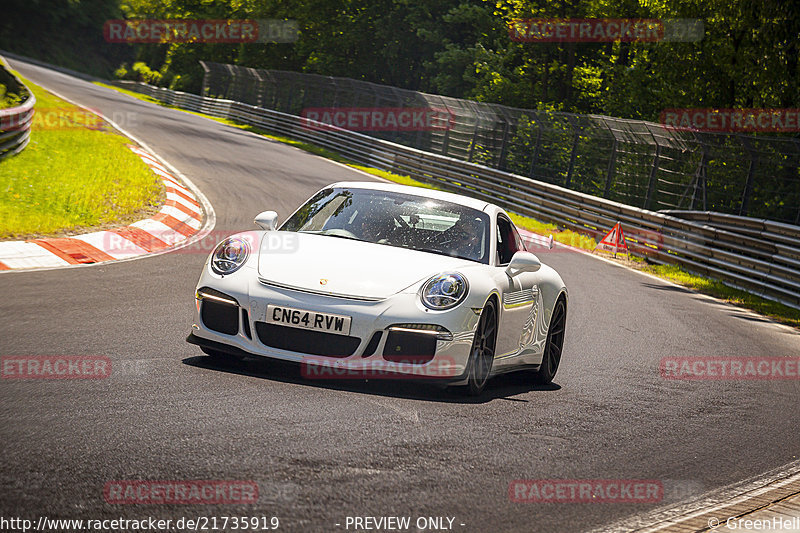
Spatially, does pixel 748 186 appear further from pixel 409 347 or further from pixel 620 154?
pixel 409 347

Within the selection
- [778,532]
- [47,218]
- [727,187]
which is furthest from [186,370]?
[727,187]

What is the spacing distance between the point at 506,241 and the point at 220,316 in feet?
8.05

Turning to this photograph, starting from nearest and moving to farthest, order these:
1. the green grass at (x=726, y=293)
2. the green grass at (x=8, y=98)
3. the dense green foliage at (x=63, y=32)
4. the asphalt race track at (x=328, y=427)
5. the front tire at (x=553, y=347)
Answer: the asphalt race track at (x=328, y=427)
the front tire at (x=553, y=347)
the green grass at (x=726, y=293)
the green grass at (x=8, y=98)
the dense green foliage at (x=63, y=32)

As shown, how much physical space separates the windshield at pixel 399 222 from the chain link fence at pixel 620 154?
43.3 ft

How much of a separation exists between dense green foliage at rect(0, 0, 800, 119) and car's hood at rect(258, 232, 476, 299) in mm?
17547

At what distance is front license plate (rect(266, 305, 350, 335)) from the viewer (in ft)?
19.2

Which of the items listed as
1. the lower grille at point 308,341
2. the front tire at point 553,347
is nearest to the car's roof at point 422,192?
the front tire at point 553,347

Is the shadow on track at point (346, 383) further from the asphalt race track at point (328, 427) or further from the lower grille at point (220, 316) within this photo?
the lower grille at point (220, 316)

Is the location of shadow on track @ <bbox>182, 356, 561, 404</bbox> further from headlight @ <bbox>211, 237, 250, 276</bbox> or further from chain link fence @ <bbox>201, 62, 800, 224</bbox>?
chain link fence @ <bbox>201, 62, 800, 224</bbox>

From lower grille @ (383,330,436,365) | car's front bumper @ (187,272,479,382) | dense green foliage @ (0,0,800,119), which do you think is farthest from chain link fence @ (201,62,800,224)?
lower grille @ (383,330,436,365)

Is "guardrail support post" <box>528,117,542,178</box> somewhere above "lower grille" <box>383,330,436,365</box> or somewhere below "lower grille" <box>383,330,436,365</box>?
above

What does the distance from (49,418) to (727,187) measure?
18955mm

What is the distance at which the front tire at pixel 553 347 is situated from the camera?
25.4ft

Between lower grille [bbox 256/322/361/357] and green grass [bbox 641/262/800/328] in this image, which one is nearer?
lower grille [bbox 256/322/361/357]
